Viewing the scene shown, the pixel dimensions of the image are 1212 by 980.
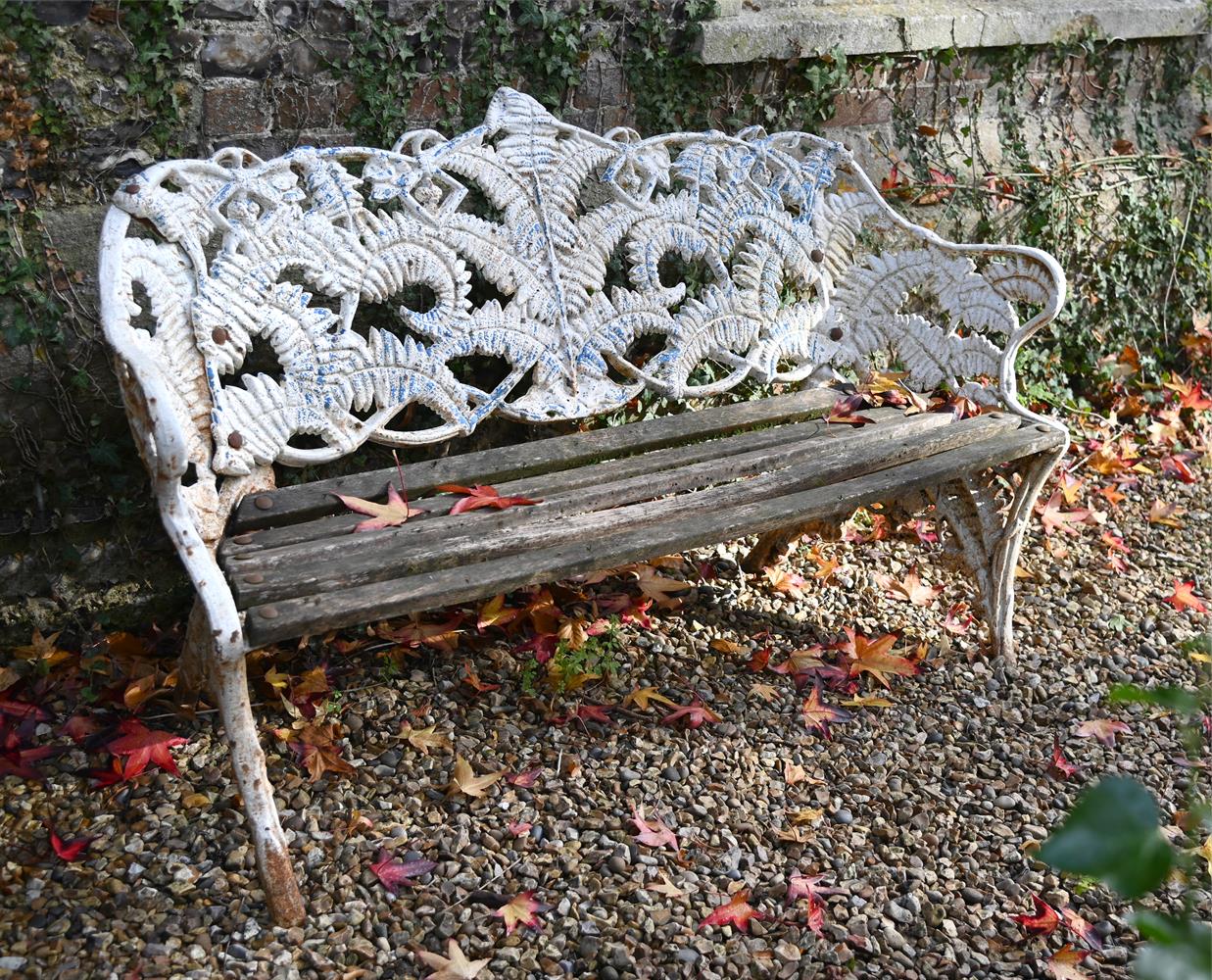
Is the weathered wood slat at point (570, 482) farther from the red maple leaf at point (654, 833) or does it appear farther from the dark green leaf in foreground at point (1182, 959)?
the dark green leaf in foreground at point (1182, 959)

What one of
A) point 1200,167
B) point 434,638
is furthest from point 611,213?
point 1200,167

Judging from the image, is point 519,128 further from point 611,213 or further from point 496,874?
point 496,874

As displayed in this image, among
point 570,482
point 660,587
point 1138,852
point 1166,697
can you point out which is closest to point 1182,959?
point 1138,852

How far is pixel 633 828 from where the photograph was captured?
92.0 inches

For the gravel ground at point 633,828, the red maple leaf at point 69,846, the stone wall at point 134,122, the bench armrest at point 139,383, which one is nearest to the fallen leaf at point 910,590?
the gravel ground at point 633,828

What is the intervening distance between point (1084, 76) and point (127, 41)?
3545mm

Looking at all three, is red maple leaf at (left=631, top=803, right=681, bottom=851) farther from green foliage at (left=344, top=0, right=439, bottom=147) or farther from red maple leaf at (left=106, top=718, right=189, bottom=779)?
green foliage at (left=344, top=0, right=439, bottom=147)

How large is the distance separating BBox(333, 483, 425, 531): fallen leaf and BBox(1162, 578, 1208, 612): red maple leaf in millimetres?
2384

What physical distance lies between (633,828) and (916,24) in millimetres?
2899

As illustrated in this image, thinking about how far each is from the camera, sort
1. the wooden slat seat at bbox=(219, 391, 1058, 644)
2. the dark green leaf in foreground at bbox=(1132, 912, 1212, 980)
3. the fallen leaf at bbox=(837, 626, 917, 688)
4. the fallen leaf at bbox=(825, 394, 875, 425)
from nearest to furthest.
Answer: the dark green leaf in foreground at bbox=(1132, 912, 1212, 980), the wooden slat seat at bbox=(219, 391, 1058, 644), the fallen leaf at bbox=(837, 626, 917, 688), the fallen leaf at bbox=(825, 394, 875, 425)

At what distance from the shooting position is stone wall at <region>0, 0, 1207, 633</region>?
255cm

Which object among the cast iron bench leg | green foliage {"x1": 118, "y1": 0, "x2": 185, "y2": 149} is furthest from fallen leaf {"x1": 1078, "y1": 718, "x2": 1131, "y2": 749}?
green foliage {"x1": 118, "y1": 0, "x2": 185, "y2": 149}

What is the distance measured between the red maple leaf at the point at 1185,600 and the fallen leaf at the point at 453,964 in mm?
2475

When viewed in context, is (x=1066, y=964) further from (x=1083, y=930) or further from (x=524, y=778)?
(x=524, y=778)
